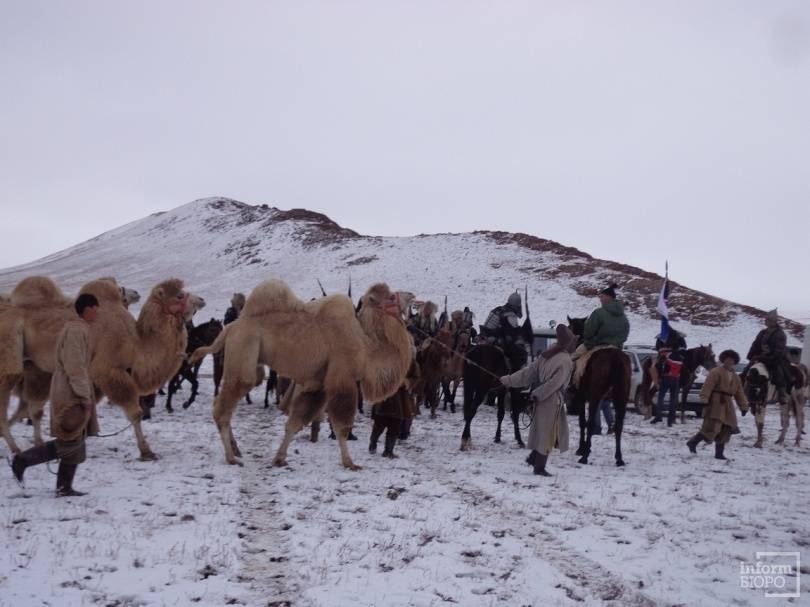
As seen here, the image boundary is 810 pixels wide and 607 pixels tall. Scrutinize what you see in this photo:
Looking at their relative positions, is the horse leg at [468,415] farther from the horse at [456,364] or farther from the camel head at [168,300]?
the camel head at [168,300]

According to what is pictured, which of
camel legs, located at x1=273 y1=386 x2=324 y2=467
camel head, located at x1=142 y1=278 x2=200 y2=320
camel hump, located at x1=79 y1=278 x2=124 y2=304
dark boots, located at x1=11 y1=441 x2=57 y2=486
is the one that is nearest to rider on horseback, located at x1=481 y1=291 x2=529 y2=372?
camel legs, located at x1=273 y1=386 x2=324 y2=467

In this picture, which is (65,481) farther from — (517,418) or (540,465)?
(517,418)

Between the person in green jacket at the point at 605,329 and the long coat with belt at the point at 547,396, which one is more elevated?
the person in green jacket at the point at 605,329

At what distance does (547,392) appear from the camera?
973 cm

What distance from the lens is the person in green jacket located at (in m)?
10.8

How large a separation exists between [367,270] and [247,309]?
1762 inches

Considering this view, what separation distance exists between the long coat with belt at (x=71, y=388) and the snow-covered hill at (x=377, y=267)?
111ft

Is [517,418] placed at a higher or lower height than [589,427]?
lower

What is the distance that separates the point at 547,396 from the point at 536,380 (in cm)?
49

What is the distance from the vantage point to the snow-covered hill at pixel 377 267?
43.5 m

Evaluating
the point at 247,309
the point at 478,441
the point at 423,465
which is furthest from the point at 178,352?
the point at 478,441

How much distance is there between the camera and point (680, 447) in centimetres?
1264

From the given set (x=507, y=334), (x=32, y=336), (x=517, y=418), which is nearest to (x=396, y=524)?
(x=32, y=336)

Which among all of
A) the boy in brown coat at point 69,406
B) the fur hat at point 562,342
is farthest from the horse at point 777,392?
the boy in brown coat at point 69,406
